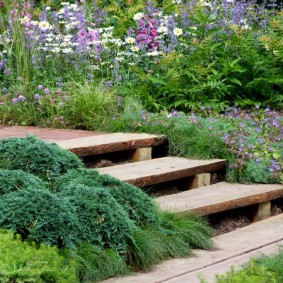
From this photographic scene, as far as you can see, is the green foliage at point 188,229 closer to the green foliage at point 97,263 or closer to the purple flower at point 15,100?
the green foliage at point 97,263

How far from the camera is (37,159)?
6.17m

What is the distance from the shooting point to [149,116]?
841cm

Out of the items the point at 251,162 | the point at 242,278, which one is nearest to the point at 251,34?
the point at 251,162

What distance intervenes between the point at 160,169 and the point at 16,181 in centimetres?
190

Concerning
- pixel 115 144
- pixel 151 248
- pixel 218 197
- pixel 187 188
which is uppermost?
pixel 115 144

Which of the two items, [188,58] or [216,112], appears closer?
[216,112]

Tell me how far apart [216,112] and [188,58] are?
0.93m

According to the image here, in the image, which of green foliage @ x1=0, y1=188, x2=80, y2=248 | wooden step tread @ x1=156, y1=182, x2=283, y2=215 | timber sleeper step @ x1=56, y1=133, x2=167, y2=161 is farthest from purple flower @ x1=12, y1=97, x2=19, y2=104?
green foliage @ x1=0, y1=188, x2=80, y2=248

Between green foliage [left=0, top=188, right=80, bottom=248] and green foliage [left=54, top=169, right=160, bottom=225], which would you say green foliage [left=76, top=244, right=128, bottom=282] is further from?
green foliage [left=54, top=169, right=160, bottom=225]

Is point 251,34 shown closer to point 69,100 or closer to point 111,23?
point 111,23

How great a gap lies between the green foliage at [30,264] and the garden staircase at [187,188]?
828mm

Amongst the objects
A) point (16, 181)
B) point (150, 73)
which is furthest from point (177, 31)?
point (16, 181)

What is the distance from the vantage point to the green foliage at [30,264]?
170 inches

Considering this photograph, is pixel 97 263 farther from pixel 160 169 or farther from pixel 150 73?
pixel 150 73
